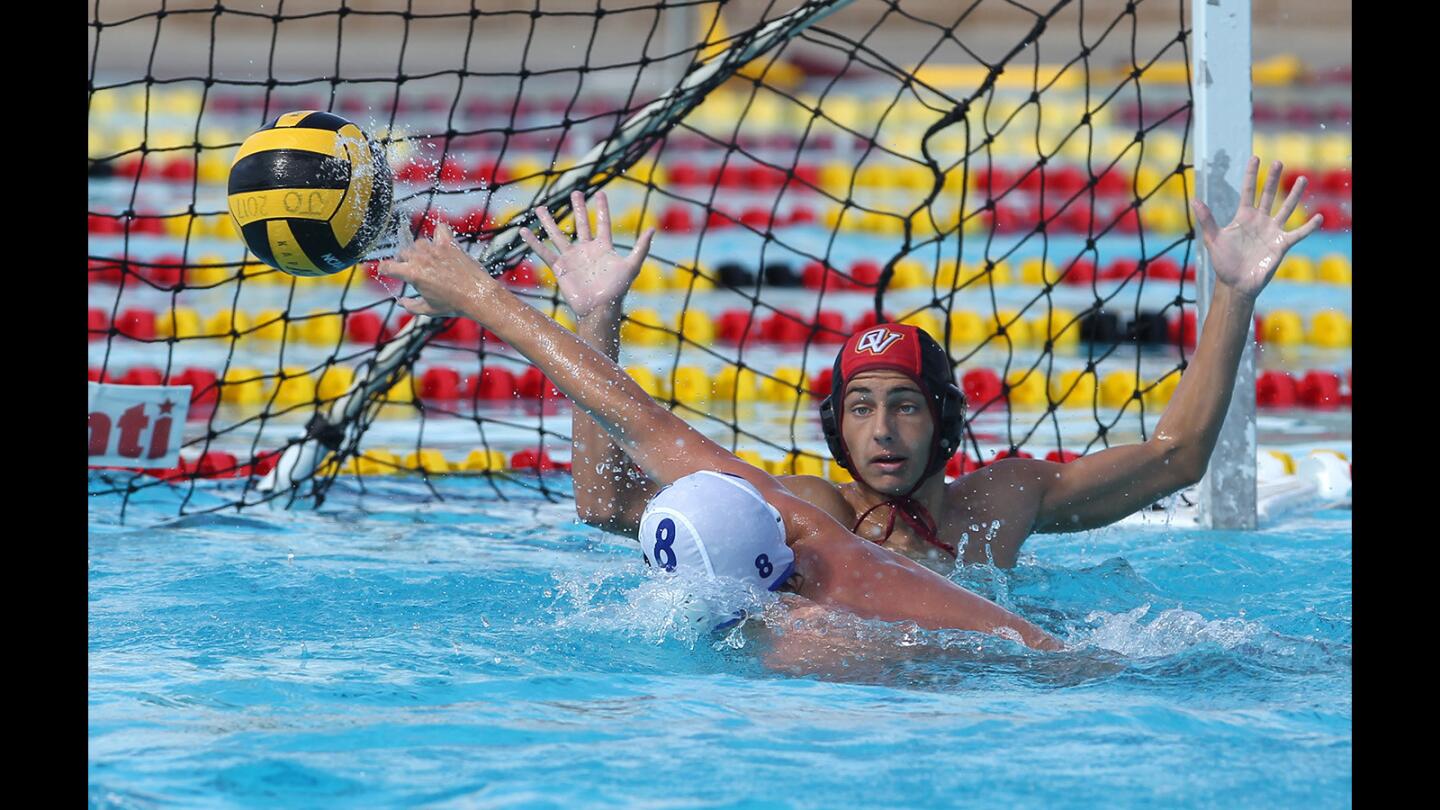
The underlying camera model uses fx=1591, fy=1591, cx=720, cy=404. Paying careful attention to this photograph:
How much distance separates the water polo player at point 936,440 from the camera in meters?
2.82

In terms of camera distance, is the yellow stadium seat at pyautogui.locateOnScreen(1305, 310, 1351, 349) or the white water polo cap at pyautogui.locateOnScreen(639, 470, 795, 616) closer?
the white water polo cap at pyautogui.locateOnScreen(639, 470, 795, 616)

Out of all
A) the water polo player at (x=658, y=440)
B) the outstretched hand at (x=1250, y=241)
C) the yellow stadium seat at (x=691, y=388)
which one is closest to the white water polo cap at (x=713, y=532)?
the water polo player at (x=658, y=440)

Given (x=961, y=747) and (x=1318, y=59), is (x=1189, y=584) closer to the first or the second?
(x=961, y=747)

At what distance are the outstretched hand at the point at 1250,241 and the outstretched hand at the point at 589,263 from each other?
A: 1.14m

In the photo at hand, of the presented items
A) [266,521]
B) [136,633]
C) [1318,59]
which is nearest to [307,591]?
[136,633]

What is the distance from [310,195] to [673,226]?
6.27 meters

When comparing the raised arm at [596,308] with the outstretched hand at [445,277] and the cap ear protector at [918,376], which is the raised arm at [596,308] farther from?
the cap ear protector at [918,376]

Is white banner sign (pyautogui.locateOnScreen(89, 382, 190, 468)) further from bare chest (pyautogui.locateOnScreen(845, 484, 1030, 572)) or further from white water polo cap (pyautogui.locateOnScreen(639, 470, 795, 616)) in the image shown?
white water polo cap (pyautogui.locateOnScreen(639, 470, 795, 616))

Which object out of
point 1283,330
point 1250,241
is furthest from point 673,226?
point 1250,241

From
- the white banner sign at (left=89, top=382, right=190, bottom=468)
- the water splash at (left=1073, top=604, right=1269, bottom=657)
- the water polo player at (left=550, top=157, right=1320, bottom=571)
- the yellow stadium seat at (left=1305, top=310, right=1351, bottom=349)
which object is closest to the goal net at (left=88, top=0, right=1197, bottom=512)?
the white banner sign at (left=89, top=382, right=190, bottom=468)

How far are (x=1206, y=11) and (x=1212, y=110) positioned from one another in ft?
0.80

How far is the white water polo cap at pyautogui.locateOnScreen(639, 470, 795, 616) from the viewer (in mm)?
2361

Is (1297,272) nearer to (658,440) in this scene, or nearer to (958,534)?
(958,534)

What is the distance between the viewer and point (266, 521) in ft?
13.9
